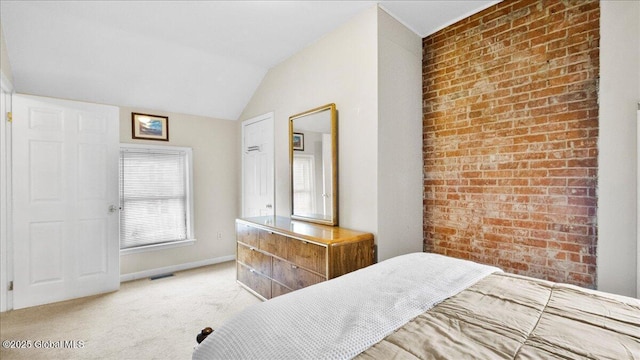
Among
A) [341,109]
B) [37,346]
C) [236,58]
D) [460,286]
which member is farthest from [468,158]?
[37,346]

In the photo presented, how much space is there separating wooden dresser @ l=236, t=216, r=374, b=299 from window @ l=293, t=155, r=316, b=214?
19cm

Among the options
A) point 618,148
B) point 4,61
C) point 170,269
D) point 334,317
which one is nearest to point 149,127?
point 4,61

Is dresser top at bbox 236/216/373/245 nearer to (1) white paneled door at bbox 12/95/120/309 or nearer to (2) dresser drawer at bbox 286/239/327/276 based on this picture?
(2) dresser drawer at bbox 286/239/327/276

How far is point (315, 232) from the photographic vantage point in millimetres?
2496

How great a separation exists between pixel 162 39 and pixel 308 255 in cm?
280

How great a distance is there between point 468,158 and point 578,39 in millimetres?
1086

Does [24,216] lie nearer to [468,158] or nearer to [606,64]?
[468,158]

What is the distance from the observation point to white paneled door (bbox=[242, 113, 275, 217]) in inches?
151

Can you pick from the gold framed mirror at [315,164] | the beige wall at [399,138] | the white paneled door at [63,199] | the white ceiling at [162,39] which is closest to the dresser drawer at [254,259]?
the gold framed mirror at [315,164]

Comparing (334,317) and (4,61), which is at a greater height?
(4,61)

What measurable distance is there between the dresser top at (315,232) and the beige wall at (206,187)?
5.10 ft

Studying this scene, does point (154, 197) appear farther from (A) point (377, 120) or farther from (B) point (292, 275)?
(A) point (377, 120)

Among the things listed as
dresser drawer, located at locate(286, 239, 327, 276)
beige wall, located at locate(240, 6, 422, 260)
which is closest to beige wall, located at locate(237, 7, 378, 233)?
beige wall, located at locate(240, 6, 422, 260)

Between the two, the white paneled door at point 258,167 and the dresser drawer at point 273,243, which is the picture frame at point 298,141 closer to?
the white paneled door at point 258,167
